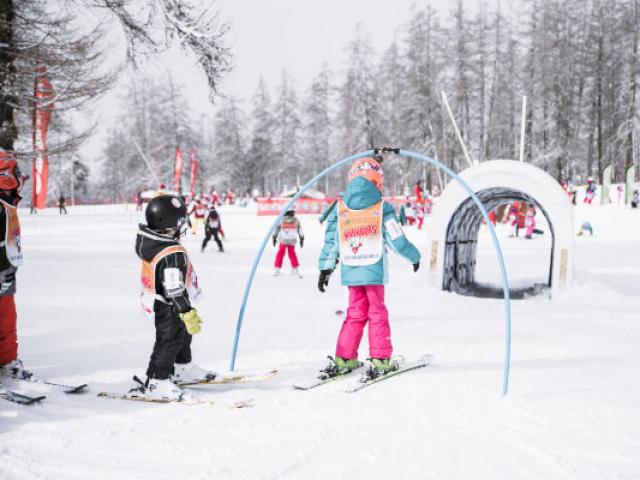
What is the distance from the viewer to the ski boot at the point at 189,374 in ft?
14.2

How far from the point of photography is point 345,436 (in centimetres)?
324

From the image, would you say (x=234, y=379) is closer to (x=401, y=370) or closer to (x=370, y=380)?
(x=370, y=380)

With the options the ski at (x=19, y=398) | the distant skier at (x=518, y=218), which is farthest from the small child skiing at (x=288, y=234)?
the distant skier at (x=518, y=218)

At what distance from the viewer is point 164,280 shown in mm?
3770

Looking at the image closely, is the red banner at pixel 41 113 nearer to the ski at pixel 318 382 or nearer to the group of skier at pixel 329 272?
the group of skier at pixel 329 272

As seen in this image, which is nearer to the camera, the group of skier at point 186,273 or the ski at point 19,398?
the ski at point 19,398

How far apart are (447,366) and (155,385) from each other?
2.72 metres

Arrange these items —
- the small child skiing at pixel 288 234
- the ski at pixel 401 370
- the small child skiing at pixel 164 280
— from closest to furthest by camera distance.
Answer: the small child skiing at pixel 164 280, the ski at pixel 401 370, the small child skiing at pixel 288 234

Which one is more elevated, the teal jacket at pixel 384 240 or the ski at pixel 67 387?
the teal jacket at pixel 384 240

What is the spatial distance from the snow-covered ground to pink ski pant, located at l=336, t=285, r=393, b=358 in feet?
1.20

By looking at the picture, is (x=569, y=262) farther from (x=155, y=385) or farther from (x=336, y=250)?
(x=155, y=385)

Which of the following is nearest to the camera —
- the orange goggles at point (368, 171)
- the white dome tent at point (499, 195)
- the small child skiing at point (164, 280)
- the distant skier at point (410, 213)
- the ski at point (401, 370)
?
the small child skiing at point (164, 280)

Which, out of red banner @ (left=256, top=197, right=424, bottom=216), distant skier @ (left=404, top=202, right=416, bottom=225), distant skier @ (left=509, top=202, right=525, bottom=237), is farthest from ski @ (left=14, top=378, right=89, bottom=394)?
red banner @ (left=256, top=197, right=424, bottom=216)

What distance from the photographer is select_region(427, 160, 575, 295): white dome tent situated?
8742 millimetres
